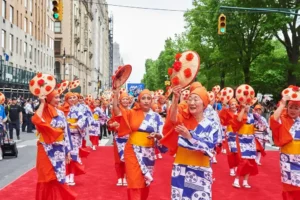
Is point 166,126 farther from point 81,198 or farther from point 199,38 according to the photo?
point 199,38

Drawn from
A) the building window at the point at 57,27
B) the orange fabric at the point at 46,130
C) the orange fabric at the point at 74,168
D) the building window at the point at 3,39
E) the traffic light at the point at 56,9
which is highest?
the building window at the point at 57,27

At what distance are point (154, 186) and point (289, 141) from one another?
3.70m

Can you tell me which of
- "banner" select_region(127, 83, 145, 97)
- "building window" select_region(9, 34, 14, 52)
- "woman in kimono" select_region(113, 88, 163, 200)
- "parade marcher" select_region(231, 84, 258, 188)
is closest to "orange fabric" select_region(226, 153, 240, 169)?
"parade marcher" select_region(231, 84, 258, 188)

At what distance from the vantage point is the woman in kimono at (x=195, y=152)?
4754 mm

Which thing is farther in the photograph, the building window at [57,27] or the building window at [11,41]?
the building window at [57,27]

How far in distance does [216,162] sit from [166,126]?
7925 millimetres

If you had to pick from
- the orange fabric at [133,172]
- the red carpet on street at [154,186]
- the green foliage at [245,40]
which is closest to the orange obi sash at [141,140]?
the orange fabric at [133,172]

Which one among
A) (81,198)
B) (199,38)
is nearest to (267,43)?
(199,38)

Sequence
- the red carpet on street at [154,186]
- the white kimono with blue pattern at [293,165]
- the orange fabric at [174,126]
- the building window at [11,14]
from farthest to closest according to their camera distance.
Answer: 1. the building window at [11,14]
2. the red carpet on street at [154,186]
3. the white kimono with blue pattern at [293,165]
4. the orange fabric at [174,126]

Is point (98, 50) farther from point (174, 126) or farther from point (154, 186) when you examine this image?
point (174, 126)

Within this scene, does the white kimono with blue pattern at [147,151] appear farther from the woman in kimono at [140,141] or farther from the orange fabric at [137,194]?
the orange fabric at [137,194]

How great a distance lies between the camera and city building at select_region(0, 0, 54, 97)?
32.0 meters

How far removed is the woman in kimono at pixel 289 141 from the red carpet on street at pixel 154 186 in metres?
2.08

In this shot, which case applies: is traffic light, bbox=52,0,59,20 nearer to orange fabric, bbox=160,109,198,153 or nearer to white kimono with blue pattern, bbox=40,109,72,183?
white kimono with blue pattern, bbox=40,109,72,183
